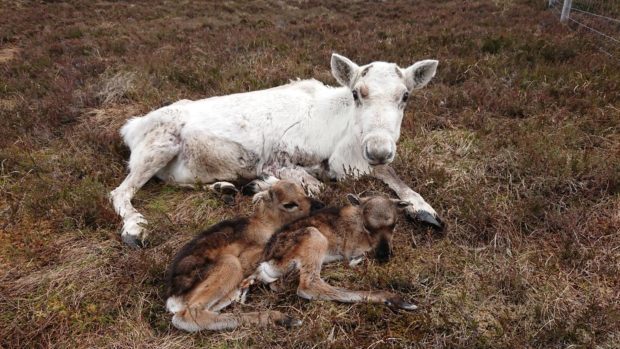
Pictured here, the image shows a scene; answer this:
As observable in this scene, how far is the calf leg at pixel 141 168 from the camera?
5174mm

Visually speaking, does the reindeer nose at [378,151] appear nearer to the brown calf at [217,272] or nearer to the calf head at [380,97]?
the calf head at [380,97]

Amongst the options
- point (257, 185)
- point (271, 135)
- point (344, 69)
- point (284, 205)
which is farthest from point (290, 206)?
point (344, 69)

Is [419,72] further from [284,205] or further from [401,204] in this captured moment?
[284,205]

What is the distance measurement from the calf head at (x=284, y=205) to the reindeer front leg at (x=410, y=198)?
1.05 meters

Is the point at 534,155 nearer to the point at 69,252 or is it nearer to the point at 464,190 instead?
the point at 464,190

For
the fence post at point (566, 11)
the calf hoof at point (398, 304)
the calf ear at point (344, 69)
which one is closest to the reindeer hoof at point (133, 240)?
the calf hoof at point (398, 304)

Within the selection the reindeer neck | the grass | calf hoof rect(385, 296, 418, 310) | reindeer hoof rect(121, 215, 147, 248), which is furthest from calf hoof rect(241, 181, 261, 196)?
calf hoof rect(385, 296, 418, 310)

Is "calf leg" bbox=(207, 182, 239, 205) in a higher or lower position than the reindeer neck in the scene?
lower

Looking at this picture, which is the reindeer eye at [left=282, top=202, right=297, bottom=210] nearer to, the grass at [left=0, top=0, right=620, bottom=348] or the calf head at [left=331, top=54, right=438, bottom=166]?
the grass at [left=0, top=0, right=620, bottom=348]

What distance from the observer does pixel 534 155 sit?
536cm

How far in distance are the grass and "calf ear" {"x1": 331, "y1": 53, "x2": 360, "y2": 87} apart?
4.57ft

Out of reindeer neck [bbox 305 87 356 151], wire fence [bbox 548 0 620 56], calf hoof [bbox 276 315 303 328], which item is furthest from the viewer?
wire fence [bbox 548 0 620 56]

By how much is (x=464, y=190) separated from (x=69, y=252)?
4489 millimetres

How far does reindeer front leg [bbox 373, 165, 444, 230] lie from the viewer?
4598 mm
